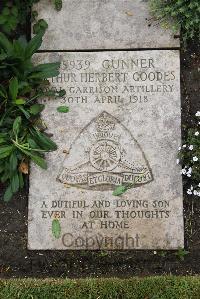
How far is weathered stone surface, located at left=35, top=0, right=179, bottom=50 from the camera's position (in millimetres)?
4688

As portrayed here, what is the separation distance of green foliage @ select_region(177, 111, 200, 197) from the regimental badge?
1.02ft

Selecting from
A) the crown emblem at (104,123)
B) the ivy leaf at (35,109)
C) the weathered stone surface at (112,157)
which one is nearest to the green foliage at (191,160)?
the weathered stone surface at (112,157)

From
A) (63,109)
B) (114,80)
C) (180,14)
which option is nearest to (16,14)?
(63,109)

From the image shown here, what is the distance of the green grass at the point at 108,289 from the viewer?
430 centimetres

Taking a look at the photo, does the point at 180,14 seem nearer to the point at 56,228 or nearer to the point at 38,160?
the point at 38,160

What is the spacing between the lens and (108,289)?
432 centimetres

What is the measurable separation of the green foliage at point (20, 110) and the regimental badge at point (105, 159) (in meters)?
0.24

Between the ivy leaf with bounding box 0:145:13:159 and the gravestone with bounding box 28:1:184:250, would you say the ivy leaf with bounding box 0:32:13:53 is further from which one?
the ivy leaf with bounding box 0:145:13:159

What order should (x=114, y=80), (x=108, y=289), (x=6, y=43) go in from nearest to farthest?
(x=108, y=289)
(x=6, y=43)
(x=114, y=80)

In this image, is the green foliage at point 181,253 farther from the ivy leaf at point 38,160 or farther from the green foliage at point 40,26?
the green foliage at point 40,26

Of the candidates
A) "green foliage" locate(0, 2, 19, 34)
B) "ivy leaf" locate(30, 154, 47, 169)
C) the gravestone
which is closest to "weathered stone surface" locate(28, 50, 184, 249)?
the gravestone

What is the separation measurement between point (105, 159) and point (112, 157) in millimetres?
64

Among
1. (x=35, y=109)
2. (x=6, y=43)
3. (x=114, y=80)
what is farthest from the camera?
(x=114, y=80)

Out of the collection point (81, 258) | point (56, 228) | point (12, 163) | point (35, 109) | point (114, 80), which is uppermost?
point (114, 80)
